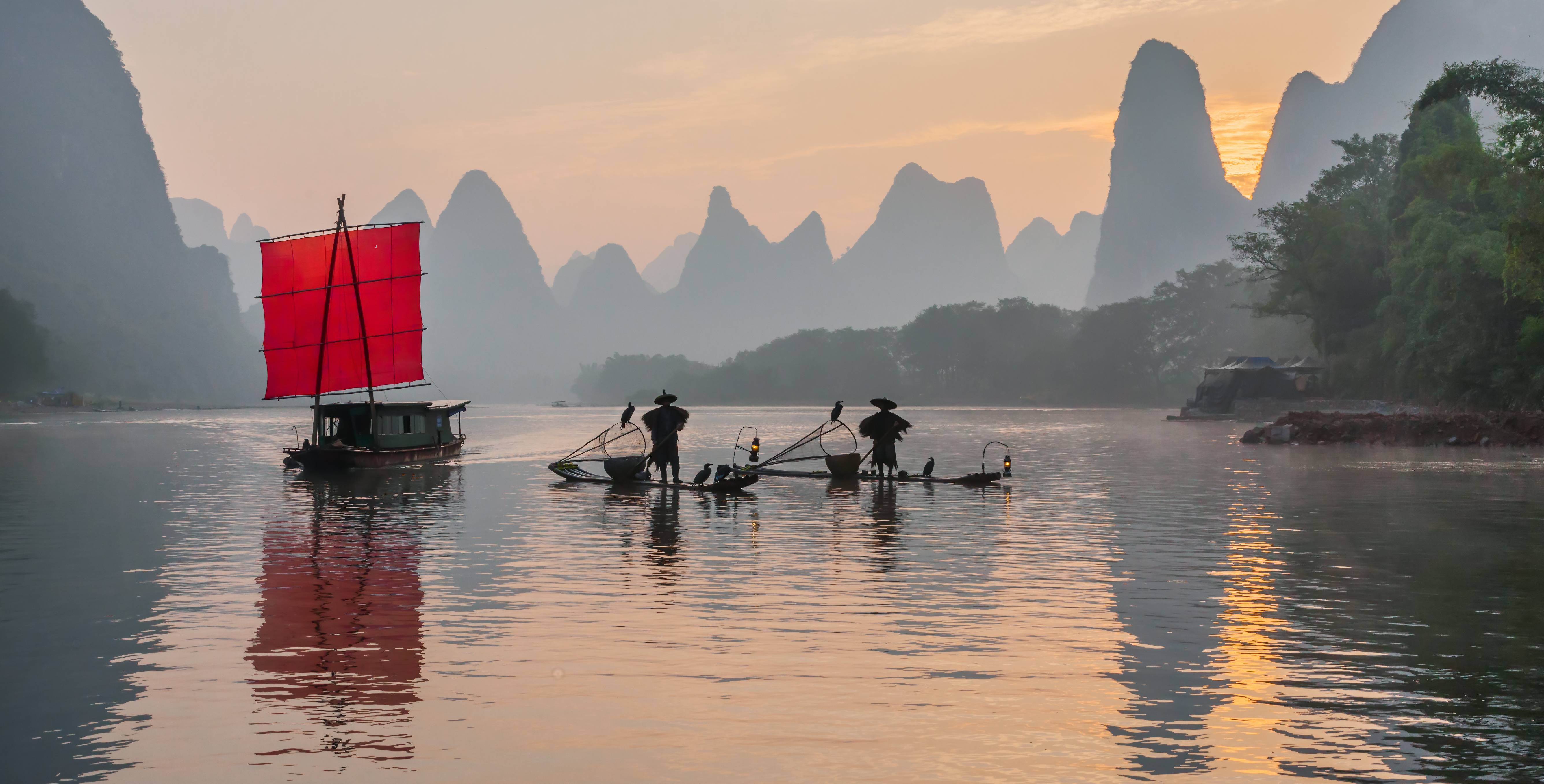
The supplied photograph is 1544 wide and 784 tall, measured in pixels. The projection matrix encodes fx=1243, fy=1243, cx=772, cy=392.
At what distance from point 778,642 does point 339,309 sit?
43.9 meters

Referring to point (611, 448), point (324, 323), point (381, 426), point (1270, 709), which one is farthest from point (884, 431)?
point (611, 448)

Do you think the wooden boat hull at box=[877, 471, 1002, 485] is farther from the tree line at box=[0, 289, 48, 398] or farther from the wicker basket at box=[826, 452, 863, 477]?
the tree line at box=[0, 289, 48, 398]

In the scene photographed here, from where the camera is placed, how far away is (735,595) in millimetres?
15016

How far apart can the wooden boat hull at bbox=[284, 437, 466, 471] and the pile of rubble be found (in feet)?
128

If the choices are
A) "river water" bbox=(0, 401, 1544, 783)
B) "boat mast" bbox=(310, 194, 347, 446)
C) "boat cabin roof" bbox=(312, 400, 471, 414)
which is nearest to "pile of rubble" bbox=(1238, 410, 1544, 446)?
"river water" bbox=(0, 401, 1544, 783)

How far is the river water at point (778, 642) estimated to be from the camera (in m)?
8.16

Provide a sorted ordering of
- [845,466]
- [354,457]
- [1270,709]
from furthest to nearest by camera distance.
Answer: [354,457] → [845,466] → [1270,709]

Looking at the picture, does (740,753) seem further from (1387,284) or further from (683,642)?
(1387,284)

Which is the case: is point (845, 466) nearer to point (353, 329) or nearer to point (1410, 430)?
point (353, 329)

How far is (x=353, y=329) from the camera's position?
171ft

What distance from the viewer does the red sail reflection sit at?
28.5ft

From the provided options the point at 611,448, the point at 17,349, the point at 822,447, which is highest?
the point at 17,349

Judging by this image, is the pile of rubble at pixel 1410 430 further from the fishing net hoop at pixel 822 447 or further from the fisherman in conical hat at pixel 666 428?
the fisherman in conical hat at pixel 666 428

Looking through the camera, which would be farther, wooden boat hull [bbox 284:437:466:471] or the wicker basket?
wooden boat hull [bbox 284:437:466:471]
